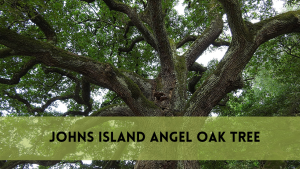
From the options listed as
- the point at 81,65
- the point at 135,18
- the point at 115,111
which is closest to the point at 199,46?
the point at 135,18

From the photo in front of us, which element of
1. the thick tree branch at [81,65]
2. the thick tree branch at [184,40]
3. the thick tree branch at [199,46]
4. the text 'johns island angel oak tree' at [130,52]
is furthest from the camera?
the thick tree branch at [184,40]

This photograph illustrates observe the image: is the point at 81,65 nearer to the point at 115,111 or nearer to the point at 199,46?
the point at 115,111

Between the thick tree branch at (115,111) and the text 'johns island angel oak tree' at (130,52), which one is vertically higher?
the text 'johns island angel oak tree' at (130,52)

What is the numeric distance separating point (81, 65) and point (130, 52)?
18.5 ft

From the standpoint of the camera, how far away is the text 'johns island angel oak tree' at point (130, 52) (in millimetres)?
3752

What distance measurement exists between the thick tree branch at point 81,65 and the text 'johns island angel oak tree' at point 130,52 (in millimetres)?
17

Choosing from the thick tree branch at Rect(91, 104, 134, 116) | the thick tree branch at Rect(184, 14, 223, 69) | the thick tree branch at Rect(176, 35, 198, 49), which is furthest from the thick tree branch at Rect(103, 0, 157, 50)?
the thick tree branch at Rect(91, 104, 134, 116)

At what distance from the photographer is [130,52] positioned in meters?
9.16

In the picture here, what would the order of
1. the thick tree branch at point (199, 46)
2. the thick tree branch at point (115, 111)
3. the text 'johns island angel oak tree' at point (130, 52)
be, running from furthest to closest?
1. the thick tree branch at point (199, 46)
2. the thick tree branch at point (115, 111)
3. the text 'johns island angel oak tree' at point (130, 52)

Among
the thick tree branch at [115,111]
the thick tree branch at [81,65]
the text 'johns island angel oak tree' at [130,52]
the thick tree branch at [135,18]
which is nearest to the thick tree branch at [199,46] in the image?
the text 'johns island angel oak tree' at [130,52]

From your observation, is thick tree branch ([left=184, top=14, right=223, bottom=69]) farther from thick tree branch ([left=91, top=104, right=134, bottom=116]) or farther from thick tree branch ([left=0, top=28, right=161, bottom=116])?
thick tree branch ([left=0, top=28, right=161, bottom=116])

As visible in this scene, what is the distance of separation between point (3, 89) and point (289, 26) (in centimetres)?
1069

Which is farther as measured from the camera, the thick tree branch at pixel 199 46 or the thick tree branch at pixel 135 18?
the thick tree branch at pixel 199 46

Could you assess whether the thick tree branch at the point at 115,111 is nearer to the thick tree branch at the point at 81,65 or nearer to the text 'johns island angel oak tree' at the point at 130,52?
the text 'johns island angel oak tree' at the point at 130,52
